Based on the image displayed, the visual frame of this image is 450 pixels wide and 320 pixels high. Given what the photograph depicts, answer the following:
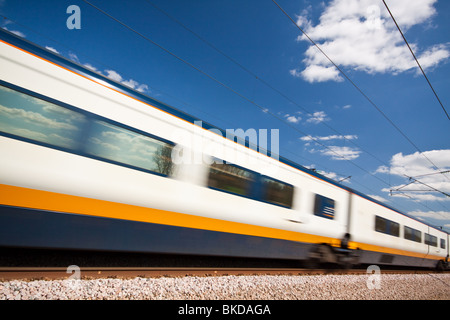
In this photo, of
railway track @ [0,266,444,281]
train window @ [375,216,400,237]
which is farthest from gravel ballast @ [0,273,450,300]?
train window @ [375,216,400,237]

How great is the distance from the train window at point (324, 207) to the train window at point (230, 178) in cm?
273

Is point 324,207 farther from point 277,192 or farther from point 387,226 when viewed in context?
point 387,226

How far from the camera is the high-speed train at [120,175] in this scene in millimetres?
2951

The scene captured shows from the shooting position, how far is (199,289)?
3.61 metres

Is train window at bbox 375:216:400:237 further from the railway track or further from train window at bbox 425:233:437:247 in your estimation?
the railway track

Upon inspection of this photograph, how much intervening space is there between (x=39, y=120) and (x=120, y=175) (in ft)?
4.07

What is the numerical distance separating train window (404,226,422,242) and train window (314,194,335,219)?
7.15 meters

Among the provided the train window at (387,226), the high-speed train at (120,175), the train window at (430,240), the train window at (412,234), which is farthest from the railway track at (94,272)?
the train window at (430,240)

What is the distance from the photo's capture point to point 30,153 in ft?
9.78

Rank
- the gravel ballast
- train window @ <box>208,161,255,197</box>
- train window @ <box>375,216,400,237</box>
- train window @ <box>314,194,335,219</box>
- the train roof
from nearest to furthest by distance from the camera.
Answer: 1. the gravel ballast
2. the train roof
3. train window @ <box>208,161,255,197</box>
4. train window @ <box>314,194,335,219</box>
5. train window @ <box>375,216,400,237</box>

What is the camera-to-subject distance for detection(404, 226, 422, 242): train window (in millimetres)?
11727

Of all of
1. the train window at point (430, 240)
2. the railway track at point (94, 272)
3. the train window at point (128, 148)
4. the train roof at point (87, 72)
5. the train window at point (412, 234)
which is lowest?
the train window at point (430, 240)

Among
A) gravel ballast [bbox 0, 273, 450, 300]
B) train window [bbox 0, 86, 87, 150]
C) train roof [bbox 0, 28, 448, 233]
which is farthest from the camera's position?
train roof [bbox 0, 28, 448, 233]

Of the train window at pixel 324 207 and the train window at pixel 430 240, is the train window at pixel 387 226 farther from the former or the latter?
the train window at pixel 430 240
